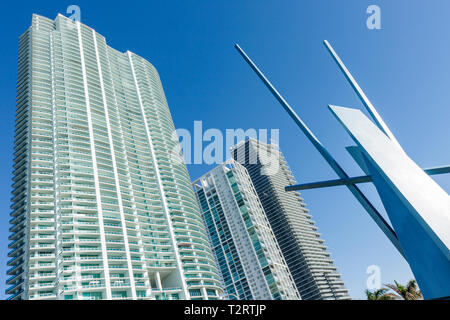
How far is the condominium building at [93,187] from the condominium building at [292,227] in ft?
189

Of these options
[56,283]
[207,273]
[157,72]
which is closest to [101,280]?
[56,283]

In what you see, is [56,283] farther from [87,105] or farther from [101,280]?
[87,105]

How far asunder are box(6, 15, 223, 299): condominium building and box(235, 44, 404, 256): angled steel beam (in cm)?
5090

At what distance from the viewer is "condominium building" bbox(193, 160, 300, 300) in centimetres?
9638

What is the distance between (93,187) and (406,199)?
64.8 metres

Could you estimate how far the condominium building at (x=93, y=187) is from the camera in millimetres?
55062

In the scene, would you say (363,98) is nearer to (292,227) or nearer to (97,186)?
(97,186)

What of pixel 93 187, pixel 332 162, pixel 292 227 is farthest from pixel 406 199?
pixel 292 227

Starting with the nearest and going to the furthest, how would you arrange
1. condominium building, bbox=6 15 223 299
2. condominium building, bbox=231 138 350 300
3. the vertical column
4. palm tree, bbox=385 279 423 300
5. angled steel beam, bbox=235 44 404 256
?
1. angled steel beam, bbox=235 44 404 256
2. palm tree, bbox=385 279 423 300
3. the vertical column
4. condominium building, bbox=6 15 223 299
5. condominium building, bbox=231 138 350 300

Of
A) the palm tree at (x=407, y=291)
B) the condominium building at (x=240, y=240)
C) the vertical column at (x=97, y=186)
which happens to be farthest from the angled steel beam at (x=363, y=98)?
the condominium building at (x=240, y=240)

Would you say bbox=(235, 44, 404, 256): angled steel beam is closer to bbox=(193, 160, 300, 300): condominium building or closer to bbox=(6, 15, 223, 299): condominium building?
bbox=(6, 15, 223, 299): condominium building

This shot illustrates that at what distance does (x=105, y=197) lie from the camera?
211ft

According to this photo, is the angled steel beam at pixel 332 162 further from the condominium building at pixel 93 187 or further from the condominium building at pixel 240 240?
the condominium building at pixel 240 240

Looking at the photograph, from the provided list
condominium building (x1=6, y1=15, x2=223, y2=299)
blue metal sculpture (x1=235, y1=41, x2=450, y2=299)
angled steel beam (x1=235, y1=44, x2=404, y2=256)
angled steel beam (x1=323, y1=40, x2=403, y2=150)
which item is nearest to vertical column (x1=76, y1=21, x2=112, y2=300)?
condominium building (x1=6, y1=15, x2=223, y2=299)
